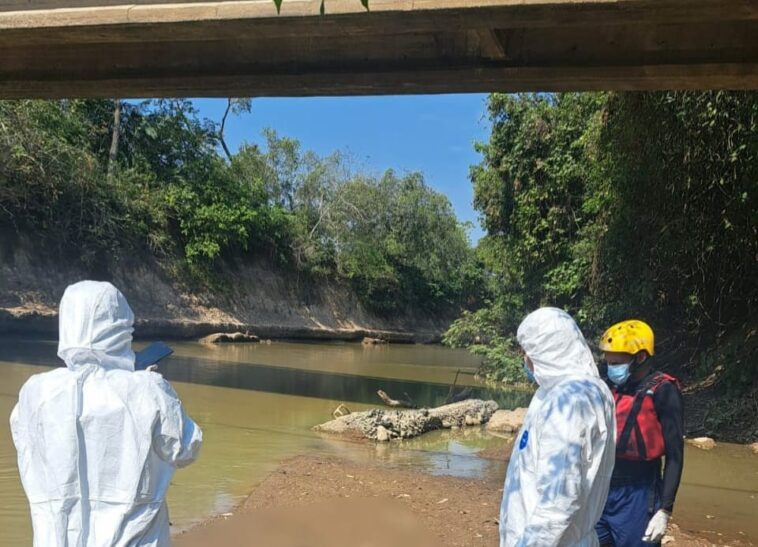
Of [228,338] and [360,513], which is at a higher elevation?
[360,513]

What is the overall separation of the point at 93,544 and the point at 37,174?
23.3 meters

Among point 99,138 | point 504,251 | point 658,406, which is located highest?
point 99,138

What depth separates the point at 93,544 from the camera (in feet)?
7.38

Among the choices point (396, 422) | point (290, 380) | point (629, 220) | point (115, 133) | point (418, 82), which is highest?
point (115, 133)

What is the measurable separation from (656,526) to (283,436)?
24.6 feet

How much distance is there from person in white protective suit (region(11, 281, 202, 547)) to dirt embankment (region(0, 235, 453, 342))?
19931mm

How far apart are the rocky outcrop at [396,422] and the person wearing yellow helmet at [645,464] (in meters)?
7.02

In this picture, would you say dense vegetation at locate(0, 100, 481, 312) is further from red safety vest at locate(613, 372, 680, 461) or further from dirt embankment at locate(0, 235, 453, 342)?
red safety vest at locate(613, 372, 680, 461)

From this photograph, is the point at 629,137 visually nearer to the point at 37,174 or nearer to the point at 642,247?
the point at 642,247

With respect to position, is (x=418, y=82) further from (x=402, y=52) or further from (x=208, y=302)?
(x=208, y=302)

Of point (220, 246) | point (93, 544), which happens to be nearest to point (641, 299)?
point (93, 544)

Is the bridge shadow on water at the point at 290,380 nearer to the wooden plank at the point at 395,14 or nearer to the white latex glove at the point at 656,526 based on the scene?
A: the wooden plank at the point at 395,14

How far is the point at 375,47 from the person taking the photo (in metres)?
9.28

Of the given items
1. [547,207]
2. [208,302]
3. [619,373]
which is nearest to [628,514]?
[619,373]
